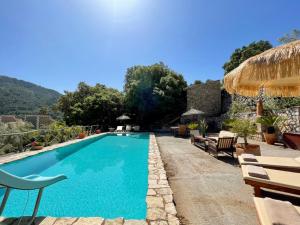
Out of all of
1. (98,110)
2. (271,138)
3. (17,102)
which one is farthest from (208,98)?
(17,102)

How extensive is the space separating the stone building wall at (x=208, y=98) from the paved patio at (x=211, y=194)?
16.1 meters

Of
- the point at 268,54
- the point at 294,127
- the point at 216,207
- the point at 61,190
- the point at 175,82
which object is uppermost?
the point at 175,82

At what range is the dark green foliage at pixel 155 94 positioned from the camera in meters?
21.0

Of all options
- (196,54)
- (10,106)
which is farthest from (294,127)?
(10,106)

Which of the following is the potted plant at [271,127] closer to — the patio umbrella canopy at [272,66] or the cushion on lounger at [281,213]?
the patio umbrella canopy at [272,66]

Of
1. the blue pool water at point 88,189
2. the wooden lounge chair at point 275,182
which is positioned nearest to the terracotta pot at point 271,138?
the blue pool water at point 88,189

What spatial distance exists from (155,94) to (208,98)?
6048 millimetres

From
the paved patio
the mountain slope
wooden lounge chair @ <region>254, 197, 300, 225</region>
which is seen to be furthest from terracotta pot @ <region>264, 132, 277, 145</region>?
the mountain slope

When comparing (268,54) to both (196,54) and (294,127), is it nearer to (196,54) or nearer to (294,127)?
(294,127)

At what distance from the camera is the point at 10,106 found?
5666cm

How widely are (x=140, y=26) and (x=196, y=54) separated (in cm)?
817

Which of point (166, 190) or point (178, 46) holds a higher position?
point (178, 46)

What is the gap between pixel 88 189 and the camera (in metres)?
4.73

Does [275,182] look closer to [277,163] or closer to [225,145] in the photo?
[277,163]
